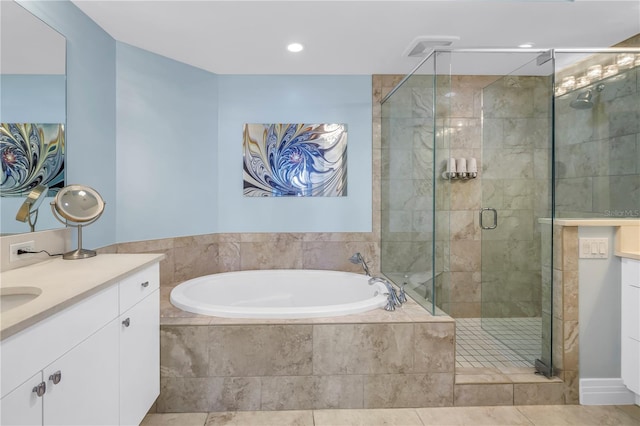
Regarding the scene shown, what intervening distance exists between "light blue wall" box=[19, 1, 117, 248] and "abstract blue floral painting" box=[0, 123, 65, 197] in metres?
0.12

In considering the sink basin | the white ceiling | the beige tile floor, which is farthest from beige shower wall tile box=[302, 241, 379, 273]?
the sink basin

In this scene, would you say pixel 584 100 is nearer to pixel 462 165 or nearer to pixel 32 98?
pixel 462 165

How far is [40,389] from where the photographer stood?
0.97 metres

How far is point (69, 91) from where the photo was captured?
6.86 ft

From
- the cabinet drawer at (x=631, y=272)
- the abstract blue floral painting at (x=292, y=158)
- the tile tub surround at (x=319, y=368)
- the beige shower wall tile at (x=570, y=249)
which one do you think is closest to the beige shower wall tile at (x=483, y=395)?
the tile tub surround at (x=319, y=368)

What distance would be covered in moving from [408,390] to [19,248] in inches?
86.0

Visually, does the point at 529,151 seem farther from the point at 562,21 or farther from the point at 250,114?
the point at 250,114

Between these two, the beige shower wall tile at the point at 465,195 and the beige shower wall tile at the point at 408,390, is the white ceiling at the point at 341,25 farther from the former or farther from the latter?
the beige shower wall tile at the point at 408,390

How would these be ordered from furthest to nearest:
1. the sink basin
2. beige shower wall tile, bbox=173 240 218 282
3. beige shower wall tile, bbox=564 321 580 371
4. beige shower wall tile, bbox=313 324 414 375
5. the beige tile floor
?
beige shower wall tile, bbox=173 240 218 282
beige shower wall tile, bbox=564 321 580 371
beige shower wall tile, bbox=313 324 414 375
the beige tile floor
the sink basin

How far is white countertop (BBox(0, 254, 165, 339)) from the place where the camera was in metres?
0.94

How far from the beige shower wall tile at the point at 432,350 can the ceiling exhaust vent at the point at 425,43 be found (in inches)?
78.1

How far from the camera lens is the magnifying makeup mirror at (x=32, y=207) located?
1.68m

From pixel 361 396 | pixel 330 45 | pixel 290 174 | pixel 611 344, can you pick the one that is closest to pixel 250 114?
pixel 290 174

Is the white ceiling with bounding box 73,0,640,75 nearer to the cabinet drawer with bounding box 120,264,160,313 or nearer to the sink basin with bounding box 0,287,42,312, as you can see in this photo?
the cabinet drawer with bounding box 120,264,160,313
